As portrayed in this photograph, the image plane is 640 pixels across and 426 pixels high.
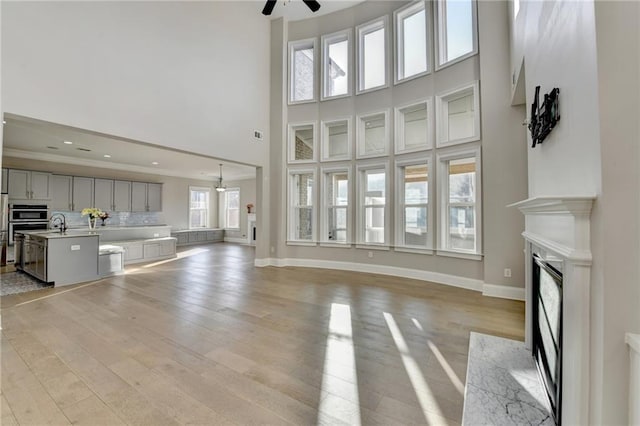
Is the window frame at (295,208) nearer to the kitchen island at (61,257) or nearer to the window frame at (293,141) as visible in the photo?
the window frame at (293,141)

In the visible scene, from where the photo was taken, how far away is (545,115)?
6.05ft

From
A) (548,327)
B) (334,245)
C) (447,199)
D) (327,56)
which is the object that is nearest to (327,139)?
(327,56)

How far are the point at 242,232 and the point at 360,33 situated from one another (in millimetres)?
8430

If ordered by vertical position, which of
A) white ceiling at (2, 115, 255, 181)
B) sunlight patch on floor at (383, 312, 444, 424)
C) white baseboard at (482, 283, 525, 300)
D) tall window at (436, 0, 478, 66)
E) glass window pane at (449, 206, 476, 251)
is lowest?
sunlight patch on floor at (383, 312, 444, 424)

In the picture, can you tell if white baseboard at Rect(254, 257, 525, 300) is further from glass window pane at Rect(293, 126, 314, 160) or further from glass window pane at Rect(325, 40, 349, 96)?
glass window pane at Rect(325, 40, 349, 96)

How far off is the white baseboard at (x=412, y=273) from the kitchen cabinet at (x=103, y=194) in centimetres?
568

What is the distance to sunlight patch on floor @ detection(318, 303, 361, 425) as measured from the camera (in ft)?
5.65

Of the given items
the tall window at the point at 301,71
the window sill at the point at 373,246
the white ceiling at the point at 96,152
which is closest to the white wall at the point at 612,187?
the window sill at the point at 373,246

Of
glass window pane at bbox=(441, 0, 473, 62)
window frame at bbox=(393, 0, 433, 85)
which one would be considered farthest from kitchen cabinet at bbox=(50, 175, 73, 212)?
glass window pane at bbox=(441, 0, 473, 62)

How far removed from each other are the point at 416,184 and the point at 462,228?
1197mm

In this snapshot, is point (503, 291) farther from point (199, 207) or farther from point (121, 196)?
point (199, 207)

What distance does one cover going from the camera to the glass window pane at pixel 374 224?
19.1 ft

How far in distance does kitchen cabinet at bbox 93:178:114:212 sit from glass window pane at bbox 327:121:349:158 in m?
7.17

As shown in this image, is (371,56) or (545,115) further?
(371,56)
